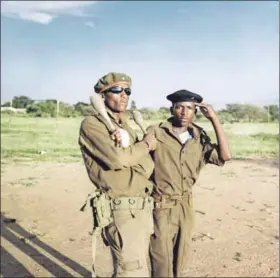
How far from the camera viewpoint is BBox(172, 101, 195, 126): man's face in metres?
3.61

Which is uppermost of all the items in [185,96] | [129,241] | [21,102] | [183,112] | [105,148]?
[21,102]

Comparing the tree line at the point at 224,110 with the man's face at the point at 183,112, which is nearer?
the man's face at the point at 183,112

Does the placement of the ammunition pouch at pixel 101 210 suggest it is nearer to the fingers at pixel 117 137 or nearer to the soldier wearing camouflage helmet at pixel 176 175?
the fingers at pixel 117 137

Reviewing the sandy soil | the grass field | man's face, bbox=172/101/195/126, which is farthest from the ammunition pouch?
the grass field

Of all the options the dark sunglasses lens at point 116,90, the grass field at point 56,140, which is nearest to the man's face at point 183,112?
the dark sunglasses lens at point 116,90

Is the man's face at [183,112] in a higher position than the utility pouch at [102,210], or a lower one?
higher

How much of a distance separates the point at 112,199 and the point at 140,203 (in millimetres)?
188

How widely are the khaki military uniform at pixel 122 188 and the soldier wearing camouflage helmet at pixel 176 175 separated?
0.43m

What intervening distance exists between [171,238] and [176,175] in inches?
18.5

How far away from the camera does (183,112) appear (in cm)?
364

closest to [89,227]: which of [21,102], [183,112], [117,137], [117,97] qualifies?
[183,112]

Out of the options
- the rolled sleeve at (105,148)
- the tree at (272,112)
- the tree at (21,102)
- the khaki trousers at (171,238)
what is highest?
the tree at (21,102)

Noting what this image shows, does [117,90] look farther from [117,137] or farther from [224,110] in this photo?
[224,110]

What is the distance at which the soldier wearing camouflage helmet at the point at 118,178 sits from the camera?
9.95ft
